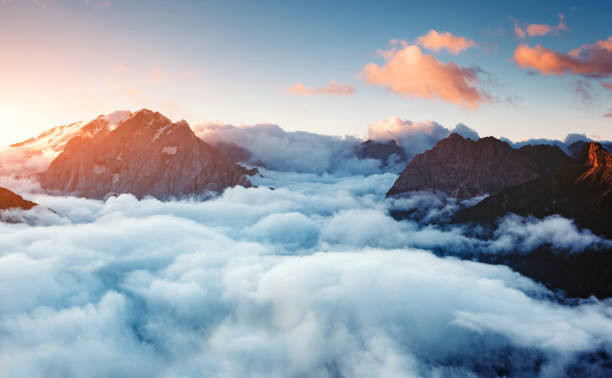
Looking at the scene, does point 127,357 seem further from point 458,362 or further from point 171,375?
point 458,362

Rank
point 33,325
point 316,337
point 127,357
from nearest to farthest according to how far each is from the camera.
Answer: point 33,325, point 127,357, point 316,337

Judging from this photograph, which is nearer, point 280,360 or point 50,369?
point 50,369

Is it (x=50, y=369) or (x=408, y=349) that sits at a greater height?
(x=50, y=369)

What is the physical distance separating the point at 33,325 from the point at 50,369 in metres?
26.7

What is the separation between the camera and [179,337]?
190250mm

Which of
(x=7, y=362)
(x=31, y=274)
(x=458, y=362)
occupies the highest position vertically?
(x=31, y=274)

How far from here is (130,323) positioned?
19388 centimetres

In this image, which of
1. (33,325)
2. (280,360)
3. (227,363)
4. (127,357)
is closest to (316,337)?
(280,360)

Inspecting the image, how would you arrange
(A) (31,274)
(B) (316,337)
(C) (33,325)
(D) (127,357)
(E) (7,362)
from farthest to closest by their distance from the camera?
(B) (316,337)
(A) (31,274)
(D) (127,357)
(C) (33,325)
(E) (7,362)

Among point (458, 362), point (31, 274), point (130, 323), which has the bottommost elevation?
point (458, 362)

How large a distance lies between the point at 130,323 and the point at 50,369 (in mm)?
63575

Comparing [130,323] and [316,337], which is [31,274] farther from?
[316,337]

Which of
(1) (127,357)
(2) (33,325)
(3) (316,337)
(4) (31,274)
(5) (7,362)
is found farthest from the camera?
(3) (316,337)

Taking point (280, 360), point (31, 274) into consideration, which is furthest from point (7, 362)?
point (280, 360)
